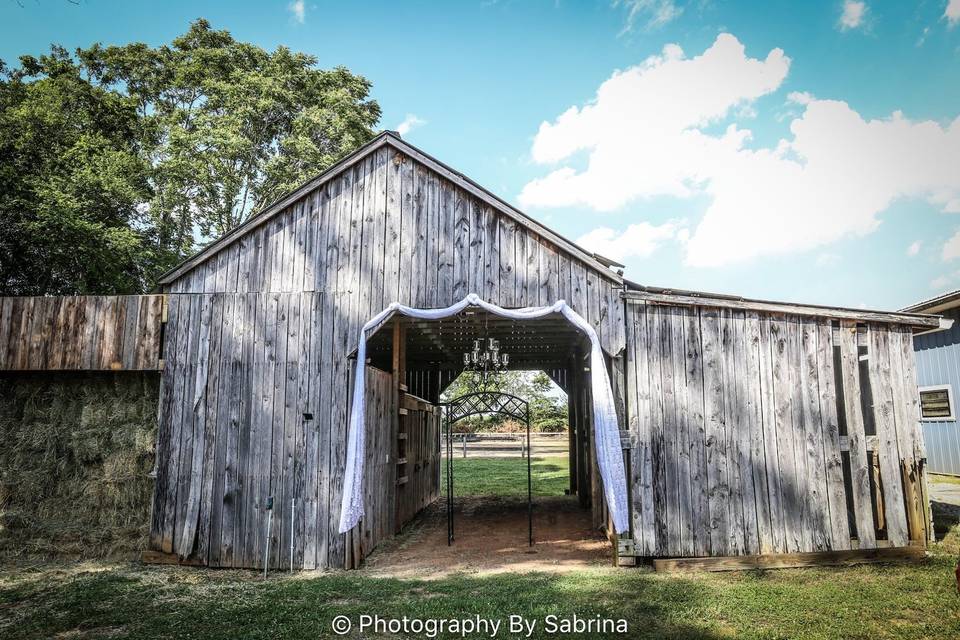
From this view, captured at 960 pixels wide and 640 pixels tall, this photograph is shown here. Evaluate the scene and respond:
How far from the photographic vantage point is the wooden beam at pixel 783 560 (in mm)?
7152

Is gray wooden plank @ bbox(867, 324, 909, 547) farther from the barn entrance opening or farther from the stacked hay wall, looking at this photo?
the stacked hay wall

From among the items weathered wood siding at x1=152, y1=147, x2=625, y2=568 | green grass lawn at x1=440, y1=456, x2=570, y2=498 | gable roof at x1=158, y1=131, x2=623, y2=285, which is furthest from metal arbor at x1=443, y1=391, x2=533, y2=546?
green grass lawn at x1=440, y1=456, x2=570, y2=498

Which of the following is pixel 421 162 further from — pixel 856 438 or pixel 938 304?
pixel 938 304

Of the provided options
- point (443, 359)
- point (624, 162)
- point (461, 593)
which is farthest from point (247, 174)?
point (624, 162)

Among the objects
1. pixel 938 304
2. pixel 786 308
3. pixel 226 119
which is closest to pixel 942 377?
pixel 938 304

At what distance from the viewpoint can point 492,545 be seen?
9109 mm

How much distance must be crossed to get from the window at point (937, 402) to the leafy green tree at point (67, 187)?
21268 mm

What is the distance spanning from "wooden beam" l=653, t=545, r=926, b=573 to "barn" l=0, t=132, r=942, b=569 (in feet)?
0.21

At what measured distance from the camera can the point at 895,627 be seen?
493cm

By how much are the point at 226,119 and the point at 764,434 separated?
64.1ft

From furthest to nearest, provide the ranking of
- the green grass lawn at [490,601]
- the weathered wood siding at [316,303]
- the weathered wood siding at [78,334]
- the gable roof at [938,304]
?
the gable roof at [938,304]
the weathered wood siding at [78,334]
the weathered wood siding at [316,303]
the green grass lawn at [490,601]

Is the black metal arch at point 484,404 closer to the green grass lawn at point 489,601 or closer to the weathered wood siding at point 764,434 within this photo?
the weathered wood siding at point 764,434

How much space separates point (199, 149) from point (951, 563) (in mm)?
21703

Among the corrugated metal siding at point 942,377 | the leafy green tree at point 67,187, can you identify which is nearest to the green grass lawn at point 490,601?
the corrugated metal siding at point 942,377
